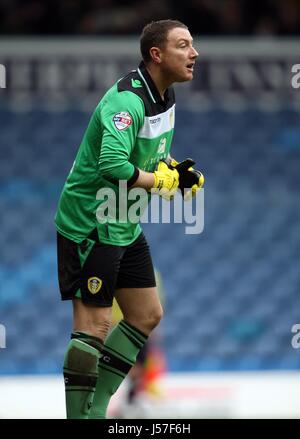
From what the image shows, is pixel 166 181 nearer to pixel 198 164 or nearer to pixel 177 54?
pixel 177 54

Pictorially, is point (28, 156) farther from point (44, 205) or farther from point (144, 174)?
point (144, 174)

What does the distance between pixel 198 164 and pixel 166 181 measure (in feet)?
18.2

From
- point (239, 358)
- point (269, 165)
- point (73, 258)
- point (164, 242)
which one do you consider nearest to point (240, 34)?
point (269, 165)

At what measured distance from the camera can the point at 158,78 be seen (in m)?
5.36

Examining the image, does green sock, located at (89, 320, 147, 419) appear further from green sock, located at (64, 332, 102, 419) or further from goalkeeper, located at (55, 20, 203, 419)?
green sock, located at (64, 332, 102, 419)

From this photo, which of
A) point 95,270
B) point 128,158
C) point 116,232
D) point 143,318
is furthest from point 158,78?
point 143,318

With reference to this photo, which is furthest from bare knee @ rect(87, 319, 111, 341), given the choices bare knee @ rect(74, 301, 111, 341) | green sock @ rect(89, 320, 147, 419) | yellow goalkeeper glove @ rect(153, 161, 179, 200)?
yellow goalkeeper glove @ rect(153, 161, 179, 200)

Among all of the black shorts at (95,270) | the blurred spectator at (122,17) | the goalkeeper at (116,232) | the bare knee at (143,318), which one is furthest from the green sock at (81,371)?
the blurred spectator at (122,17)

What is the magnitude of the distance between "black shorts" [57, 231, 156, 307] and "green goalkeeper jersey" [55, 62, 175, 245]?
0.12 ft

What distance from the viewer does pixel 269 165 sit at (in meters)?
10.8

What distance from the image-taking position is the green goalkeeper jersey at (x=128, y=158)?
17.0ft

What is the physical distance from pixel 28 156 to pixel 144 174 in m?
5.70

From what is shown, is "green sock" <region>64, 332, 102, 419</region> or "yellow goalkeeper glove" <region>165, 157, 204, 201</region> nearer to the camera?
"green sock" <region>64, 332, 102, 419</region>

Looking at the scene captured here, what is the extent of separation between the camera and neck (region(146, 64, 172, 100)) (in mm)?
5348
